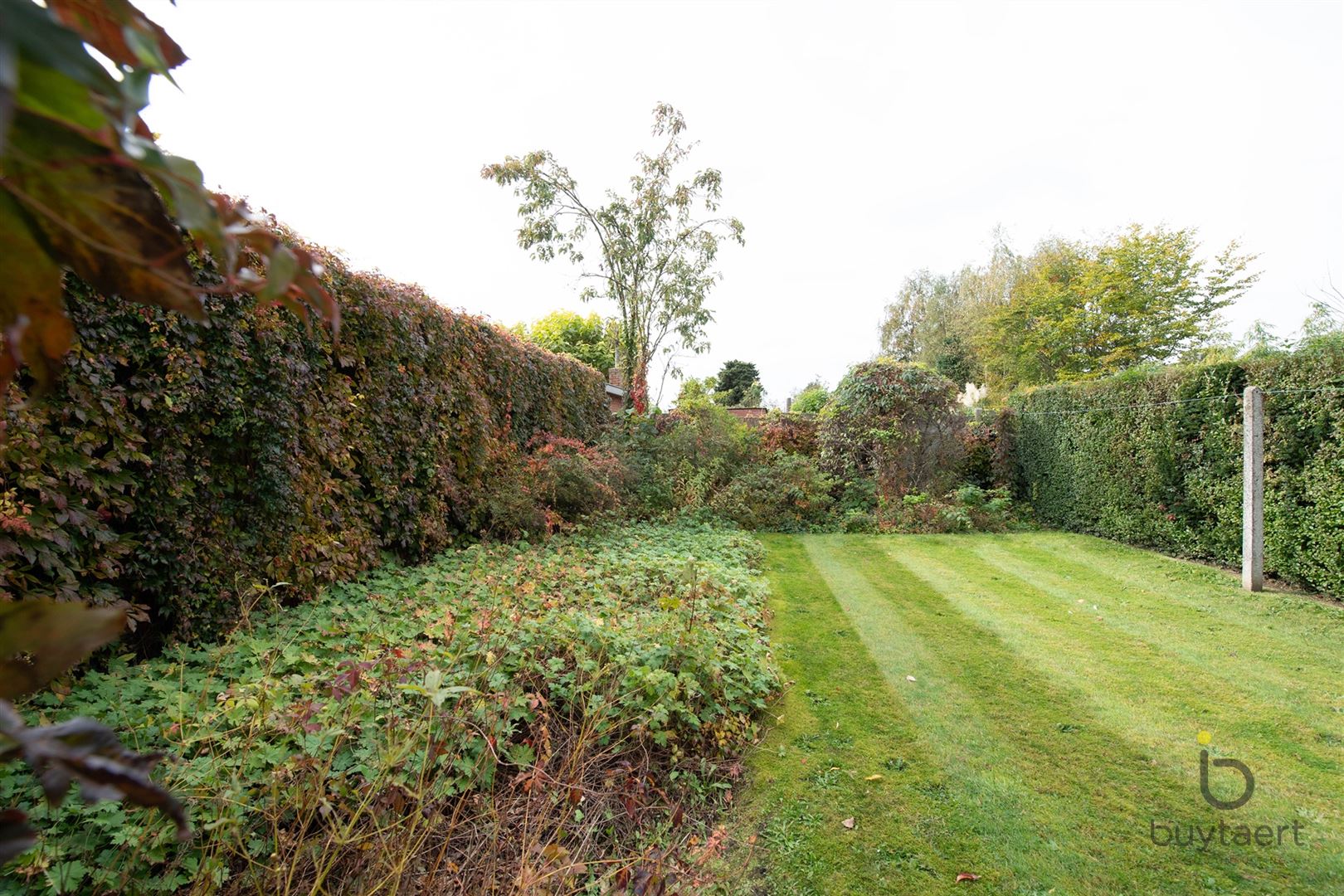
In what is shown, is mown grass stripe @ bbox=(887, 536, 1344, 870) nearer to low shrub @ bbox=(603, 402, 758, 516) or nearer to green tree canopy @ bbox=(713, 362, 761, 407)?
low shrub @ bbox=(603, 402, 758, 516)

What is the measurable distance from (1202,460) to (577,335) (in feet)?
65.0

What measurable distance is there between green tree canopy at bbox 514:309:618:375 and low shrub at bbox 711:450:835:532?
39.5ft

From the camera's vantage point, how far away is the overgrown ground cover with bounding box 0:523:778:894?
1.81 metres

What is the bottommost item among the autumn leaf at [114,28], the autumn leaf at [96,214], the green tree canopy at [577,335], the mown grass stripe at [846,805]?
the mown grass stripe at [846,805]

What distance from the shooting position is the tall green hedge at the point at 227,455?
267 cm

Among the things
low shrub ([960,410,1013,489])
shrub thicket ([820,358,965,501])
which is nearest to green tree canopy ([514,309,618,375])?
shrub thicket ([820,358,965,501])

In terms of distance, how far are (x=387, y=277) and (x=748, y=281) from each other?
50.9 feet

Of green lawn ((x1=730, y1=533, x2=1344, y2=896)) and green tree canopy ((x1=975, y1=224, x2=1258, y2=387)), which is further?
green tree canopy ((x1=975, y1=224, x2=1258, y2=387))

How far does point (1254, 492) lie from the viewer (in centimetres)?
613

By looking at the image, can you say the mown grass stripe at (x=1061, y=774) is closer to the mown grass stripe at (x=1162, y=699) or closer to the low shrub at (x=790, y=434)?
the mown grass stripe at (x=1162, y=699)

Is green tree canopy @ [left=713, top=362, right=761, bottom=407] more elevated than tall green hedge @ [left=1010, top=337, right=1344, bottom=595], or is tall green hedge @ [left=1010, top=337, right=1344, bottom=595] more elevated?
green tree canopy @ [left=713, top=362, right=761, bottom=407]

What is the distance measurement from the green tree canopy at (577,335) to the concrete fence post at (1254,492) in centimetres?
1720

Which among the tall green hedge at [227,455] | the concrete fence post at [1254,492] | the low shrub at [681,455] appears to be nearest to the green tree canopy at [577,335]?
the low shrub at [681,455]

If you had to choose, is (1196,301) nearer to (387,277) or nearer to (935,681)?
(935,681)
